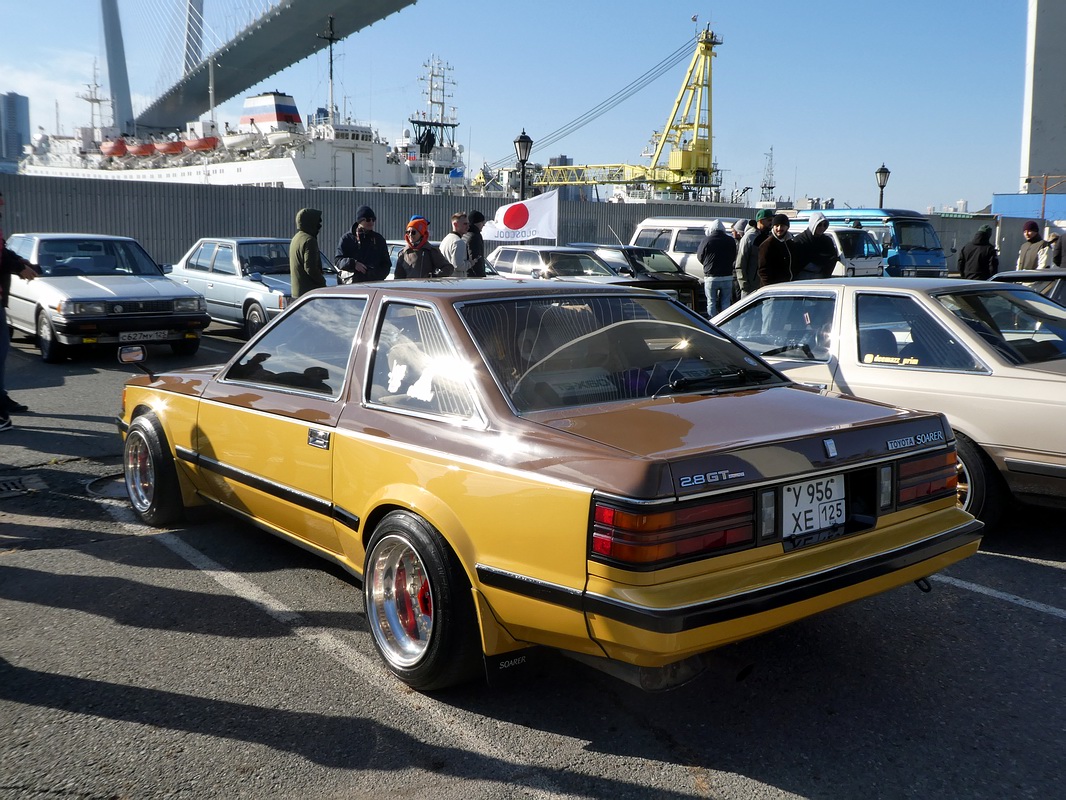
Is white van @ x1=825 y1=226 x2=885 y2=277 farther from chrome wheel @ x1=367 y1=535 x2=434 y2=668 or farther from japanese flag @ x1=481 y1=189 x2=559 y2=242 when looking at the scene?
chrome wheel @ x1=367 y1=535 x2=434 y2=668

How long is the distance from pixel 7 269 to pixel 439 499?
6.39 m

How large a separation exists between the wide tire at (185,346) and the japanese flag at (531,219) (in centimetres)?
502

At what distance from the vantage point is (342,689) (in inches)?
123

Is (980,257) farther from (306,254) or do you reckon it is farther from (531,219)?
(306,254)

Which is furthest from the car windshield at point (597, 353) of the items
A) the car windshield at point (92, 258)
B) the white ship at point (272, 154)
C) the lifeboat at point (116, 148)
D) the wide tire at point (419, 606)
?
the lifeboat at point (116, 148)

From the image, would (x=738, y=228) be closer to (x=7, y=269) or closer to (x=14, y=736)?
(x=7, y=269)

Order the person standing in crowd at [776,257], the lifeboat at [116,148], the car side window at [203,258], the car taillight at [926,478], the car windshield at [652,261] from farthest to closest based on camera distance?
the lifeboat at [116,148] < the car windshield at [652,261] < the car side window at [203,258] < the person standing in crowd at [776,257] < the car taillight at [926,478]

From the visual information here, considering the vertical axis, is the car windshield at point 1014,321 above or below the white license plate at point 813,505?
above

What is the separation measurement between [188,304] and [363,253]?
3016 mm

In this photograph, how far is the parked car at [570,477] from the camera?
248cm

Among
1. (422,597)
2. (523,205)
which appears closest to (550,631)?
(422,597)

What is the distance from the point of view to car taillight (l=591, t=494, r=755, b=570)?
95.0 inches

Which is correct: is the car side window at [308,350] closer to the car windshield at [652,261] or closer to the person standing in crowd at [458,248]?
the person standing in crowd at [458,248]

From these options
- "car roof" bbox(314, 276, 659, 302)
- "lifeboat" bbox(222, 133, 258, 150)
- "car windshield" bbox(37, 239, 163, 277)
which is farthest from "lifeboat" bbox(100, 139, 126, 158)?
"car roof" bbox(314, 276, 659, 302)
